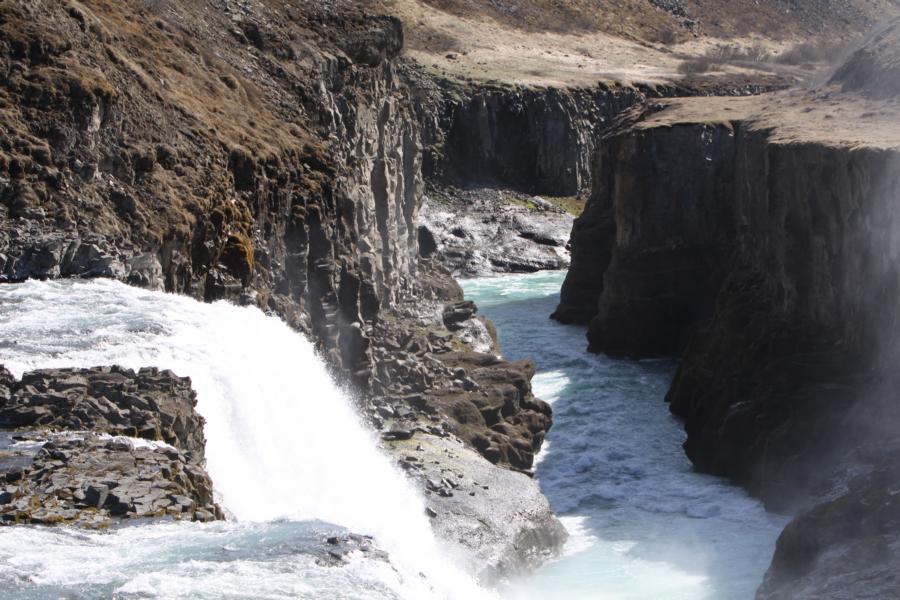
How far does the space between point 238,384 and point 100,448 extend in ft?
13.4

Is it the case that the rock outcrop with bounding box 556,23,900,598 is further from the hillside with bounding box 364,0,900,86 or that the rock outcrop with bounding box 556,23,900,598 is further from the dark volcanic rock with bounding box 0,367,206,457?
the hillside with bounding box 364,0,900,86

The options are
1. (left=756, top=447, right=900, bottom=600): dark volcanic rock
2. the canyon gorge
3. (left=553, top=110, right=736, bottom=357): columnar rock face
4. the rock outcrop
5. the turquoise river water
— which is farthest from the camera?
(left=553, top=110, right=736, bottom=357): columnar rock face

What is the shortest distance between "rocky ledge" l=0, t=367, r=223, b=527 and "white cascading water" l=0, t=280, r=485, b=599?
849mm

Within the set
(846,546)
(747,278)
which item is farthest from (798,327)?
(846,546)

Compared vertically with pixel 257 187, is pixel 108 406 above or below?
below

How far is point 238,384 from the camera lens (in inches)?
772

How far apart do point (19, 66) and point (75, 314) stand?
7149 millimetres

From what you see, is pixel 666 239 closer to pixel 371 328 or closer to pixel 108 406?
pixel 371 328

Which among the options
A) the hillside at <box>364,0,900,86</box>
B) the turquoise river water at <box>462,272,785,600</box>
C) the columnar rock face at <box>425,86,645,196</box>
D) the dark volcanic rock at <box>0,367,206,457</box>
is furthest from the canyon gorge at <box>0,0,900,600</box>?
the hillside at <box>364,0,900,86</box>

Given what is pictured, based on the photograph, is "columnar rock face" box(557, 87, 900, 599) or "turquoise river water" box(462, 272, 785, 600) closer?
"columnar rock face" box(557, 87, 900, 599)

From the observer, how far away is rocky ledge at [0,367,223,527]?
14.5 meters

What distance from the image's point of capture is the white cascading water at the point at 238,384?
18.1 m

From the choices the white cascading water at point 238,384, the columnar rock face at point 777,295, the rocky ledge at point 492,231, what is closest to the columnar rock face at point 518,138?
the rocky ledge at point 492,231

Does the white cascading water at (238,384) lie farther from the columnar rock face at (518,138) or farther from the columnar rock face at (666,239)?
the columnar rock face at (518,138)
